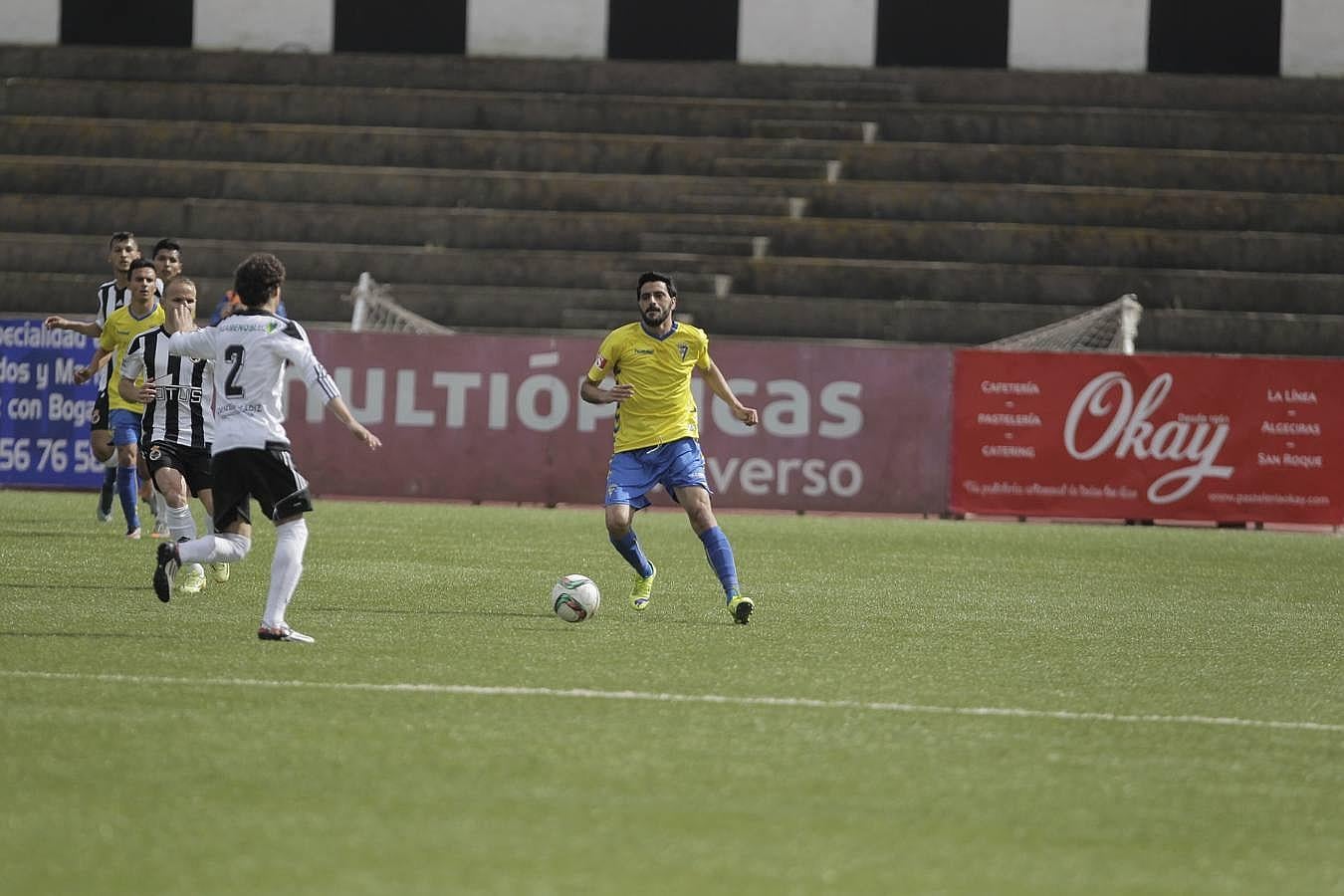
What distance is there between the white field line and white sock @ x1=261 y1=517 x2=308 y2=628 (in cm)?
116

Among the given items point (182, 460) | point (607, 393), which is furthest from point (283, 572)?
point (182, 460)

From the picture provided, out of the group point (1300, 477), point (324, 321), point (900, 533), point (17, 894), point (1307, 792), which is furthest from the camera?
point (324, 321)

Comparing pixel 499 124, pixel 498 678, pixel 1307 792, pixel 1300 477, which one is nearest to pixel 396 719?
pixel 498 678

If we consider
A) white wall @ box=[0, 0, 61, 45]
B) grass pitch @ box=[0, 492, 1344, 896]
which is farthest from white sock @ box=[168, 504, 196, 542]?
white wall @ box=[0, 0, 61, 45]

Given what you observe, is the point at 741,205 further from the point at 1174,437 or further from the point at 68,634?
the point at 68,634

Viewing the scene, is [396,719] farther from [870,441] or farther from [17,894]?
[870,441]

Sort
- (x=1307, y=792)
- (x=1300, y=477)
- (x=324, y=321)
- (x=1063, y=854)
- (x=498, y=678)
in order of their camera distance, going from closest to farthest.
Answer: (x=1063, y=854) < (x=1307, y=792) < (x=498, y=678) < (x=1300, y=477) < (x=324, y=321)

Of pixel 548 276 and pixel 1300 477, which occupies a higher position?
pixel 548 276

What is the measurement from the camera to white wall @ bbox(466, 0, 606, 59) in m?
30.1

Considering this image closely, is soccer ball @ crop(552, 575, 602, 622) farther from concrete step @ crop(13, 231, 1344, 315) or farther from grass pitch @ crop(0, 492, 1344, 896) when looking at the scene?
concrete step @ crop(13, 231, 1344, 315)

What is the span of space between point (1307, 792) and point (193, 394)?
7.49 metres

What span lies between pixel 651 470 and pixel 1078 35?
20.6 metres

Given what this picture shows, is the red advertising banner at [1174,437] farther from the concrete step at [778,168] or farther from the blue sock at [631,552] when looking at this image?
the blue sock at [631,552]

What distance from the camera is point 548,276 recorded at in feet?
81.1
